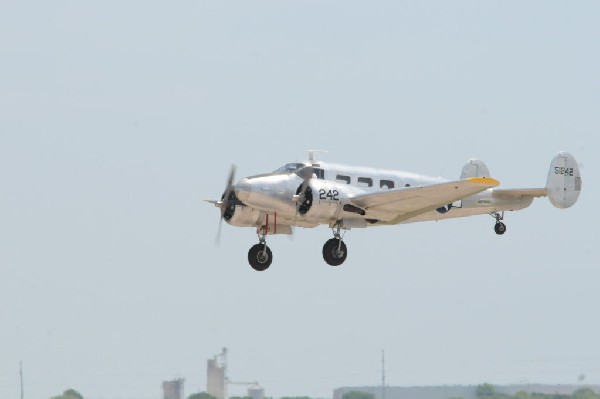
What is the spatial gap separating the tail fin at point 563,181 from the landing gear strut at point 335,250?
8.92 m

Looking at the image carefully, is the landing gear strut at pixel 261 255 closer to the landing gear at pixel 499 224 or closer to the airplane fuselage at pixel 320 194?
the airplane fuselage at pixel 320 194

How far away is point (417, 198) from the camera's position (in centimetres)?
4650

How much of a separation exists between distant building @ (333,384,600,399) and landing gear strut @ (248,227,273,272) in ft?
125

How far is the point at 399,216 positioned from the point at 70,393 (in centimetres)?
4502

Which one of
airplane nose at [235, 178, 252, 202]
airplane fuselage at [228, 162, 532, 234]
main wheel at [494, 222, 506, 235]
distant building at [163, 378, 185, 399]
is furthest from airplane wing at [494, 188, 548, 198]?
distant building at [163, 378, 185, 399]

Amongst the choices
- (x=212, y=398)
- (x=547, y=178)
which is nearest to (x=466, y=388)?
(x=212, y=398)

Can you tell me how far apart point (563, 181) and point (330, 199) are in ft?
34.0

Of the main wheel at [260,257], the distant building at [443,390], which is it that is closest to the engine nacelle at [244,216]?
the main wheel at [260,257]

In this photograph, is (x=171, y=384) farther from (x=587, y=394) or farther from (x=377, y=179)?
(x=377, y=179)

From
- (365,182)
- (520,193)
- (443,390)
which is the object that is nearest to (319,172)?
(365,182)

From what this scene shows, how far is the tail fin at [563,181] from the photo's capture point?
52188 millimetres

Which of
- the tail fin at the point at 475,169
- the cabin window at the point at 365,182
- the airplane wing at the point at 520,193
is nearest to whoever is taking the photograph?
the cabin window at the point at 365,182

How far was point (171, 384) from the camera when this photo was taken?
95.2 metres

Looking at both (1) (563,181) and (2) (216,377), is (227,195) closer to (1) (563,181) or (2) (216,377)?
(1) (563,181)
